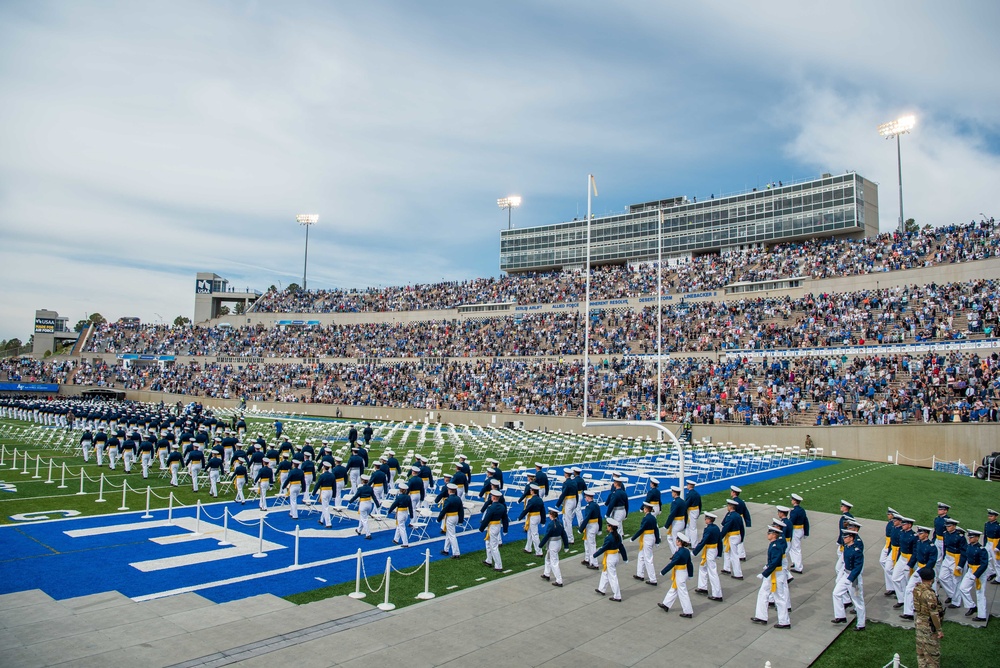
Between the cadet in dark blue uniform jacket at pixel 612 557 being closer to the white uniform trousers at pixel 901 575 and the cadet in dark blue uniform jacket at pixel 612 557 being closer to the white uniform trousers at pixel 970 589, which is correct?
the white uniform trousers at pixel 901 575

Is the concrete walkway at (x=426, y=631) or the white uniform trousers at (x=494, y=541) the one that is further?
the white uniform trousers at (x=494, y=541)

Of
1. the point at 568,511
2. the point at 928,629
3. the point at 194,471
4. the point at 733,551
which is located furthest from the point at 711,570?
the point at 194,471

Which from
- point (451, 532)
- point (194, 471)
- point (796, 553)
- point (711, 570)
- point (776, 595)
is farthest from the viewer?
point (194, 471)

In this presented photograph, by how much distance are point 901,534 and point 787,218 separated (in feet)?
167

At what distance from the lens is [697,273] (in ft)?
175

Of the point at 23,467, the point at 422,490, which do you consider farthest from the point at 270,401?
the point at 422,490

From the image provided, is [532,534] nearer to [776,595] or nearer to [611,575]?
[611,575]

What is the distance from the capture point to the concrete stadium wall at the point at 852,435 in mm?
28141

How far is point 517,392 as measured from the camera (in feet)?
153

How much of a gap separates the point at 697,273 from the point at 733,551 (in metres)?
43.6

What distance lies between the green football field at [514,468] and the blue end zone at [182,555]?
1.02m

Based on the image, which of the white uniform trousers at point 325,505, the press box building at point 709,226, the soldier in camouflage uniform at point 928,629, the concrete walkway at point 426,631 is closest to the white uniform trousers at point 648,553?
the concrete walkway at point 426,631

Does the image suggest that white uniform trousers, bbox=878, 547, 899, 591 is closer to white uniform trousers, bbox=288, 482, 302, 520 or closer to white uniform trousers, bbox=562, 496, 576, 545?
white uniform trousers, bbox=562, 496, 576, 545

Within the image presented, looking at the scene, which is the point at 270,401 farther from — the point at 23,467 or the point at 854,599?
the point at 854,599
